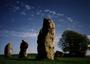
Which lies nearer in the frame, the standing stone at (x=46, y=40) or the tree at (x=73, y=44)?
the standing stone at (x=46, y=40)

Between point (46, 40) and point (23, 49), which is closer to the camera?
point (46, 40)

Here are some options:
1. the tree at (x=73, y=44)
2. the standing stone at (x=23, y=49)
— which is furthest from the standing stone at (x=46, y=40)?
the standing stone at (x=23, y=49)

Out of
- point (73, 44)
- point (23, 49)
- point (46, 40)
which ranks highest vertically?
point (46, 40)

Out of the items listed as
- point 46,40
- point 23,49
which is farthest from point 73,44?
point 23,49

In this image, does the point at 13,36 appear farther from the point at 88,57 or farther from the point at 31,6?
the point at 88,57

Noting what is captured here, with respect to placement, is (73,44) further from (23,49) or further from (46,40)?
(23,49)

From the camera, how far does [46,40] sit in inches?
689

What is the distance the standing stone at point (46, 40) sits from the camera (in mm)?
17344

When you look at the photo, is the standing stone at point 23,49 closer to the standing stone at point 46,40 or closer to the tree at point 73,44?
the tree at point 73,44

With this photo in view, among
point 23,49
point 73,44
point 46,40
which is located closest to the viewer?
point 46,40

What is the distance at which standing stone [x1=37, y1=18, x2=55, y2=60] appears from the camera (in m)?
17.3

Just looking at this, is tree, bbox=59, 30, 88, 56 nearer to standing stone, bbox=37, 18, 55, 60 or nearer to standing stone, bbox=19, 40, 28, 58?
standing stone, bbox=37, 18, 55, 60

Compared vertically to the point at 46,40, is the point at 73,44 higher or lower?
lower

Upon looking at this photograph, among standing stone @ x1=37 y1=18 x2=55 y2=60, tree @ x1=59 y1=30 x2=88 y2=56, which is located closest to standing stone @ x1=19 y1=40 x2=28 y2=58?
tree @ x1=59 y1=30 x2=88 y2=56
